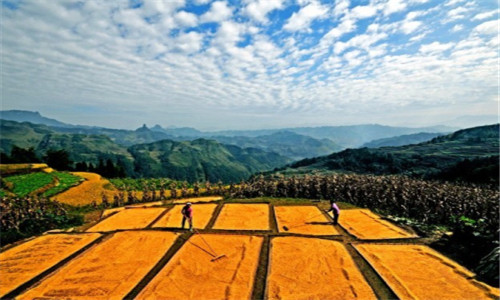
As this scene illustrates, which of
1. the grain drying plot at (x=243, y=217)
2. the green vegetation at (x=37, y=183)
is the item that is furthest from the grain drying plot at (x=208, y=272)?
the green vegetation at (x=37, y=183)

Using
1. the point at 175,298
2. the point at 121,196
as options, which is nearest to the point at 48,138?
the point at 121,196

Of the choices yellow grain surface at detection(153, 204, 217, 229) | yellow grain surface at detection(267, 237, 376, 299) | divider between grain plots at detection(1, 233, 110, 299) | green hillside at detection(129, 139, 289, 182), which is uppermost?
yellow grain surface at detection(267, 237, 376, 299)

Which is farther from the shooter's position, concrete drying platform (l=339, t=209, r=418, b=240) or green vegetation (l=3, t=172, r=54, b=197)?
green vegetation (l=3, t=172, r=54, b=197)

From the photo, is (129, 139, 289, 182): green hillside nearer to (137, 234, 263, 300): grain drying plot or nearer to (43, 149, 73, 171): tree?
(43, 149, 73, 171): tree

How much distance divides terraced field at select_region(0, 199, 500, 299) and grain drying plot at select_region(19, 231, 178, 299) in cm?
3

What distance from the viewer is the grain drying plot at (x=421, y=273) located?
7.31 m

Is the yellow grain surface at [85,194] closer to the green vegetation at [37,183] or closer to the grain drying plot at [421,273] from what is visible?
the green vegetation at [37,183]

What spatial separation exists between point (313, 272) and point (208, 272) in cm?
351

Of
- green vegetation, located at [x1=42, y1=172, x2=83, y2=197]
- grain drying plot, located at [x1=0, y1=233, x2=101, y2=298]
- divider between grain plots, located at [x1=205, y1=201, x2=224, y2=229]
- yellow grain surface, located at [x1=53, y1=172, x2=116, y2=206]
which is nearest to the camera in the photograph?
grain drying plot, located at [x1=0, y1=233, x2=101, y2=298]

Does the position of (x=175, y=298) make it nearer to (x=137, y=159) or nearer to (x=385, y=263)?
(x=385, y=263)

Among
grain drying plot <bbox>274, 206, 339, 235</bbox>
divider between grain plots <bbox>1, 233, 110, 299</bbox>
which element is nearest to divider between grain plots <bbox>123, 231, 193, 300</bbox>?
divider between grain plots <bbox>1, 233, 110, 299</bbox>

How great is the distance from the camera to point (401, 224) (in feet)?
41.8

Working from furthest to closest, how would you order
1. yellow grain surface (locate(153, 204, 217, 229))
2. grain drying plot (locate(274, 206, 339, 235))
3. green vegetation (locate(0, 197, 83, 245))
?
yellow grain surface (locate(153, 204, 217, 229)), green vegetation (locate(0, 197, 83, 245)), grain drying plot (locate(274, 206, 339, 235))

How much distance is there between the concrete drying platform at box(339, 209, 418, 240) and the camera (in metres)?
11.3
